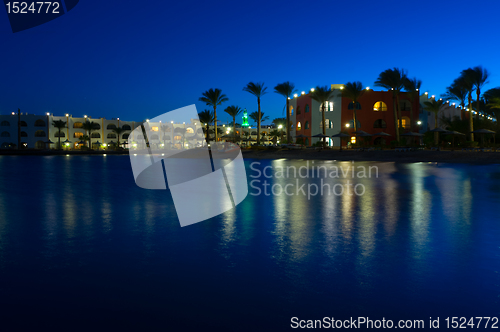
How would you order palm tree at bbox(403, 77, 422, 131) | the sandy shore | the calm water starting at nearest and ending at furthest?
the calm water → the sandy shore → palm tree at bbox(403, 77, 422, 131)

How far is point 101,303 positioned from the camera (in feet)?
14.2

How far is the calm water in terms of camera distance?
4.11 m

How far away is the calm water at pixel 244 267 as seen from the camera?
4.11 metres

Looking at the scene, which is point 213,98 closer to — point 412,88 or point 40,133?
point 412,88

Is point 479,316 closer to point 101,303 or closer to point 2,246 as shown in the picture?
point 101,303

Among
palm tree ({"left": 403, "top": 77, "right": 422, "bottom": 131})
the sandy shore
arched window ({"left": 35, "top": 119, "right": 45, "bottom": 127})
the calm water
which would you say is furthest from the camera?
arched window ({"left": 35, "top": 119, "right": 45, "bottom": 127})

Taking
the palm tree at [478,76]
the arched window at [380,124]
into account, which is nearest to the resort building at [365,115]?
the arched window at [380,124]

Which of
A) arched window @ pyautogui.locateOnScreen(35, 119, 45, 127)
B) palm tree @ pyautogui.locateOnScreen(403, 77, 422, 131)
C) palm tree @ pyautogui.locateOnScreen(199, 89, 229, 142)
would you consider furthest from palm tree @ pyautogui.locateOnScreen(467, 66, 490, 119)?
arched window @ pyautogui.locateOnScreen(35, 119, 45, 127)

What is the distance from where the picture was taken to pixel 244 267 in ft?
18.2

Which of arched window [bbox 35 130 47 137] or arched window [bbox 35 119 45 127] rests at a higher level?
arched window [bbox 35 119 45 127]

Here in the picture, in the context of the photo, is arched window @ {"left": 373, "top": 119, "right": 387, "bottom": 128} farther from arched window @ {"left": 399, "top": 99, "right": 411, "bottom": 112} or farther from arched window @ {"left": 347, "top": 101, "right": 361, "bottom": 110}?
arched window @ {"left": 399, "top": 99, "right": 411, "bottom": 112}

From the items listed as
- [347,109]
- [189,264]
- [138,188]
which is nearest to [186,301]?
[189,264]

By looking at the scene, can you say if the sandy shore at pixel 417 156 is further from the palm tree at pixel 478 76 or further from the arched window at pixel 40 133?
the arched window at pixel 40 133

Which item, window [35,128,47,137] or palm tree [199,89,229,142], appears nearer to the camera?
palm tree [199,89,229,142]
